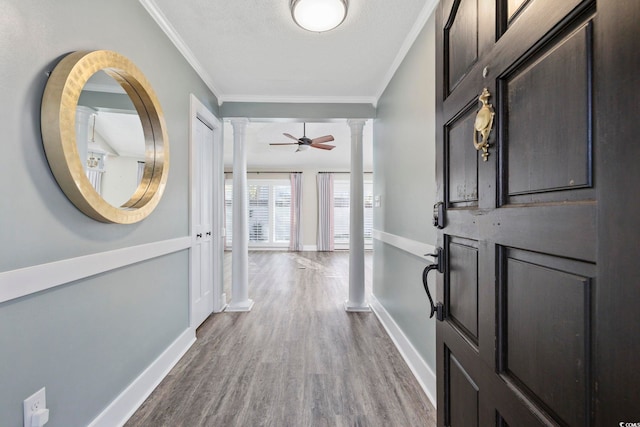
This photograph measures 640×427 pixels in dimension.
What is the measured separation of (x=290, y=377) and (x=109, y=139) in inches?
69.6

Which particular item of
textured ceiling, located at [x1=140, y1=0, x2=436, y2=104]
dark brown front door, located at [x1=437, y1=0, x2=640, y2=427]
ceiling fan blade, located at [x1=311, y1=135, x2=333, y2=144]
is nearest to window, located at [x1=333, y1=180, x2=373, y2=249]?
ceiling fan blade, located at [x1=311, y1=135, x2=333, y2=144]

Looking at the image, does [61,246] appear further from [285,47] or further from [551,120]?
[285,47]

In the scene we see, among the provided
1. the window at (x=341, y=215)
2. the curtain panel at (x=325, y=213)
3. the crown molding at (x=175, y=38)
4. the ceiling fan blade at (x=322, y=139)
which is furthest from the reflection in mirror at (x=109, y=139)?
the window at (x=341, y=215)

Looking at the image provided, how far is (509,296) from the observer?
2.03ft

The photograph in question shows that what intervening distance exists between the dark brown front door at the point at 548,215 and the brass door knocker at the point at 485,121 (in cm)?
1

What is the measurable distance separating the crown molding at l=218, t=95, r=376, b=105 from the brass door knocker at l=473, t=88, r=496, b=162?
2.50 m

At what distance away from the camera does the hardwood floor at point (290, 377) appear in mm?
1543

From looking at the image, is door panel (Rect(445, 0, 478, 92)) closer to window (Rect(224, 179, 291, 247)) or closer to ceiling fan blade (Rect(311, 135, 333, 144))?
ceiling fan blade (Rect(311, 135, 333, 144))

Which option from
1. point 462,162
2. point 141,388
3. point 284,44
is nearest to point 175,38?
point 284,44

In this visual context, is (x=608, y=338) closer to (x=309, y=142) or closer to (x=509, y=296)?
(x=509, y=296)

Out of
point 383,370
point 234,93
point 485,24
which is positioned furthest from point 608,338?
point 234,93

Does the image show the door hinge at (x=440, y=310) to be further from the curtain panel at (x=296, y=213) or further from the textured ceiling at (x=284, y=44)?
the curtain panel at (x=296, y=213)

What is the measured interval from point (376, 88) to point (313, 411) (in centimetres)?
270

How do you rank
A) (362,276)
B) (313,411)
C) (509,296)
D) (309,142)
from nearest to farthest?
(509,296) → (313,411) → (362,276) → (309,142)
